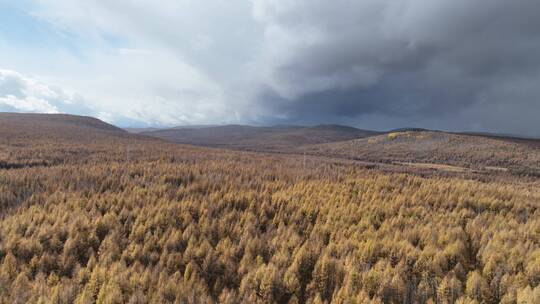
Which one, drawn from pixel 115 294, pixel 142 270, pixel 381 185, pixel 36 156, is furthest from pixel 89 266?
pixel 36 156

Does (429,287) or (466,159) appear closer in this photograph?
(429,287)

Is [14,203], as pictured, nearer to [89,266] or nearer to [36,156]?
[89,266]

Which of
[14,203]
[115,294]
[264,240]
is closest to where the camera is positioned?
[115,294]

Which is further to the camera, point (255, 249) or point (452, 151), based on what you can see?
point (452, 151)

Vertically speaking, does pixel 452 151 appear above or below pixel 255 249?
above

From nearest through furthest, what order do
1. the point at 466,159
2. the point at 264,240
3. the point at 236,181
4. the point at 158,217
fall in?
1. the point at 264,240
2. the point at 158,217
3. the point at 236,181
4. the point at 466,159
